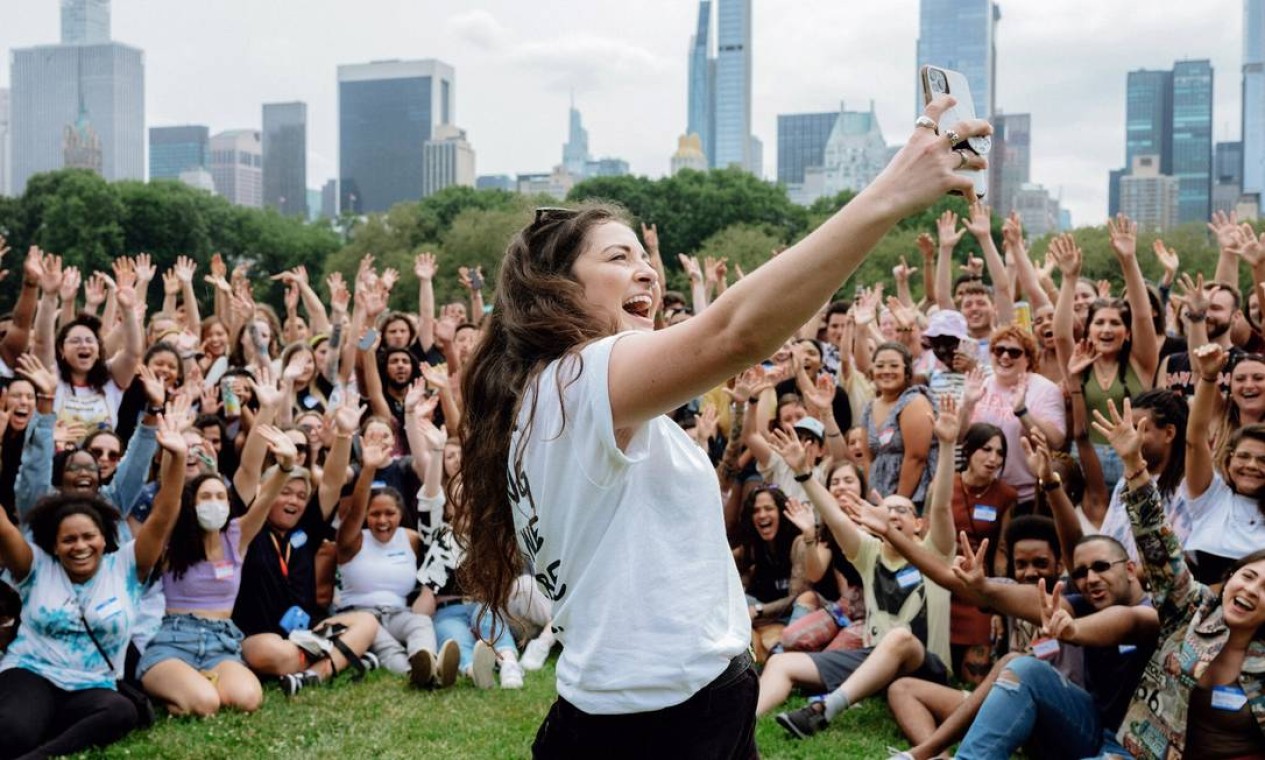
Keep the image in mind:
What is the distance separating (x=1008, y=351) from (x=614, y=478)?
6263 millimetres

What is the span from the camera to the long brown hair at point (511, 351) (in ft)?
8.69

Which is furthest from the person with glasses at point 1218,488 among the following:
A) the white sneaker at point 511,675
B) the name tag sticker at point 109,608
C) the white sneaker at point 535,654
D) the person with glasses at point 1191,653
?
the name tag sticker at point 109,608

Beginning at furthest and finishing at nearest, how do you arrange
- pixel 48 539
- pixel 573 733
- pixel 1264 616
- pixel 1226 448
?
pixel 48 539
pixel 1226 448
pixel 1264 616
pixel 573 733

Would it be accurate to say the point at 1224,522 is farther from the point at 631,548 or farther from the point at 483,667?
the point at 631,548

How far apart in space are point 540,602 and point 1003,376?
3351 millimetres

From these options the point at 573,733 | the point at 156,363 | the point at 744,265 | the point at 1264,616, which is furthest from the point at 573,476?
the point at 744,265

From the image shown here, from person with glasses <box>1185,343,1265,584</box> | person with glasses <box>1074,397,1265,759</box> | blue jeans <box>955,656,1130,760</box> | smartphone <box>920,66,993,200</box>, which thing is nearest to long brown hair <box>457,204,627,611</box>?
smartphone <box>920,66,993,200</box>

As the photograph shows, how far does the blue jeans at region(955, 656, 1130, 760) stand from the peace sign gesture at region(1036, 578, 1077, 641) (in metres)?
0.51

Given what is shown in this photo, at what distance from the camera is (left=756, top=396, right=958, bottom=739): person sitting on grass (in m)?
7.11

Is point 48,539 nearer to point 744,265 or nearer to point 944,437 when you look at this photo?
point 944,437

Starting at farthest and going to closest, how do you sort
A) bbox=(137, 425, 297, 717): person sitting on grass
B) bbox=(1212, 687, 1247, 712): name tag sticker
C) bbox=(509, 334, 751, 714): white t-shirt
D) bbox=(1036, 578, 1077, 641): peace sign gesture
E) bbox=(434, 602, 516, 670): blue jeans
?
bbox=(434, 602, 516, 670): blue jeans, bbox=(137, 425, 297, 717): person sitting on grass, bbox=(1036, 578, 1077, 641): peace sign gesture, bbox=(1212, 687, 1247, 712): name tag sticker, bbox=(509, 334, 751, 714): white t-shirt

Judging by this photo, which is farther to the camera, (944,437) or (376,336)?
(376,336)

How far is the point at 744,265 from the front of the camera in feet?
157

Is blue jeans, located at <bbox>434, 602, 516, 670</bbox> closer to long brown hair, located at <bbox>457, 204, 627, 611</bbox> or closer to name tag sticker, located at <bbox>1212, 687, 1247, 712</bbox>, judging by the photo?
name tag sticker, located at <bbox>1212, 687, 1247, 712</bbox>
